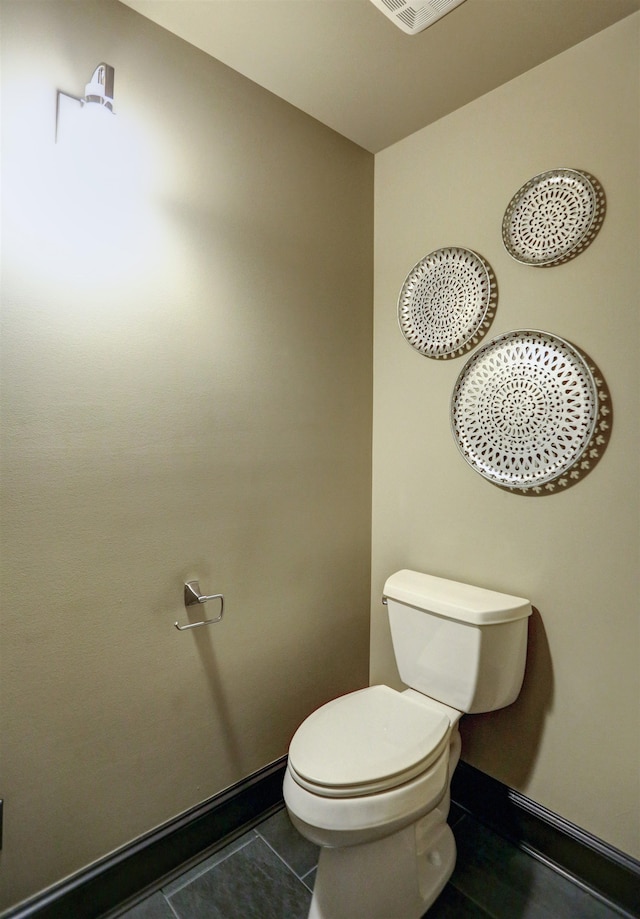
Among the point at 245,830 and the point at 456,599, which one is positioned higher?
the point at 456,599

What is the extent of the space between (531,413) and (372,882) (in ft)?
4.30

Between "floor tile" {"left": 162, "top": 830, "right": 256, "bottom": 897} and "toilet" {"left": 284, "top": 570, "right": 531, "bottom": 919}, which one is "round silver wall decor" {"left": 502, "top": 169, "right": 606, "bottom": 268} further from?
"floor tile" {"left": 162, "top": 830, "right": 256, "bottom": 897}

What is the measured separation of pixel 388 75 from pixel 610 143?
0.70 meters

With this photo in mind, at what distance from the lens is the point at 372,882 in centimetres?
122

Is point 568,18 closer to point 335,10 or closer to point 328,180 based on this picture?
point 335,10

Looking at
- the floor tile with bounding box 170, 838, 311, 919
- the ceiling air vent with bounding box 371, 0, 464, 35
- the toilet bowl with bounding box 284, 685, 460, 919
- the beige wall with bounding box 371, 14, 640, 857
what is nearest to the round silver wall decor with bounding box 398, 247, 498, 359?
the beige wall with bounding box 371, 14, 640, 857

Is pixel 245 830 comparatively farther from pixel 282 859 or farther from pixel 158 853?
pixel 158 853

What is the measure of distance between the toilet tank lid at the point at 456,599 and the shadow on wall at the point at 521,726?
0.38 feet

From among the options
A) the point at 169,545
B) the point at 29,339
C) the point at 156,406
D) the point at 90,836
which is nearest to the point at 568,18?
the point at 156,406

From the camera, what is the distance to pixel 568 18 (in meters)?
1.35

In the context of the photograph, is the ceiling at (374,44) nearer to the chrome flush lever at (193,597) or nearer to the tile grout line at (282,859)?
the chrome flush lever at (193,597)

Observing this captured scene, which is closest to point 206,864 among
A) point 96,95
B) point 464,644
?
point 464,644

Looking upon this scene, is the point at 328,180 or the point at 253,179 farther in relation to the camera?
the point at 328,180

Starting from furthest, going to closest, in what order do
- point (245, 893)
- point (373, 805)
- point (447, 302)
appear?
point (447, 302) < point (245, 893) < point (373, 805)
